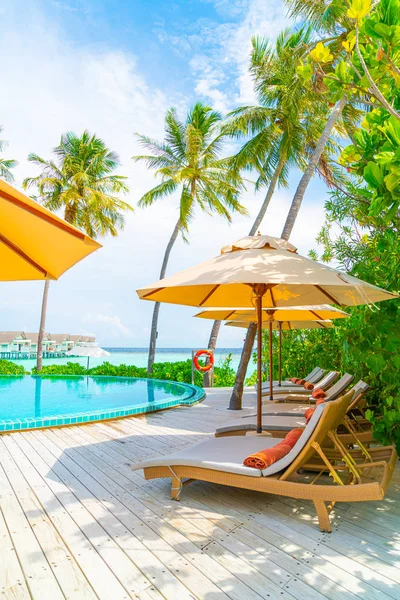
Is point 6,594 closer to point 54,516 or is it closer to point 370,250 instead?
point 54,516

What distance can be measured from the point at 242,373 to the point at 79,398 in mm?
4966

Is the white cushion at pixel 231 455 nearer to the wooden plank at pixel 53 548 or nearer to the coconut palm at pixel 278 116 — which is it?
the wooden plank at pixel 53 548

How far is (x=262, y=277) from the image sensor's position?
370cm

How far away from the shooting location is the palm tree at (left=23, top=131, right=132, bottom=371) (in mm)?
18438

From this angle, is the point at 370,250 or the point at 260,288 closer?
the point at 260,288

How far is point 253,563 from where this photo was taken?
262cm

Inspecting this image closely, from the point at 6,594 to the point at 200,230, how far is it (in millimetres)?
17297

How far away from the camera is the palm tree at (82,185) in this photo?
1844cm

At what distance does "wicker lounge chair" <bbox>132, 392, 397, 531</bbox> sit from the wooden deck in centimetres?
24

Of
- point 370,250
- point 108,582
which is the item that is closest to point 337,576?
point 108,582

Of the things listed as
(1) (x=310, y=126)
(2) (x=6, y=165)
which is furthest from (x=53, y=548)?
(2) (x=6, y=165)

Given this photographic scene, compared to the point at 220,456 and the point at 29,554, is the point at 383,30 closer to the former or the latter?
the point at 220,456

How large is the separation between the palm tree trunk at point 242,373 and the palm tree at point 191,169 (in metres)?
7.81

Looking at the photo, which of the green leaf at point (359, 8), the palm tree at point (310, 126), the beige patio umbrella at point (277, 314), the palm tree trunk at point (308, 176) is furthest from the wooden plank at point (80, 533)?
the palm tree at point (310, 126)
